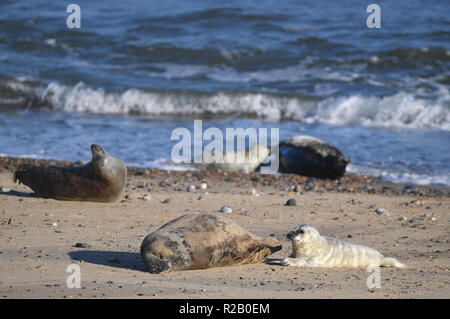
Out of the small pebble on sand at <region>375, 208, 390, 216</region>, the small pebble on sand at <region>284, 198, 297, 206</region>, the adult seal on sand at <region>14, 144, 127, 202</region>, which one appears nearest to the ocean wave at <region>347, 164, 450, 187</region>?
the small pebble on sand at <region>375, 208, 390, 216</region>

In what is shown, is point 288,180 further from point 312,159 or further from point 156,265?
point 156,265

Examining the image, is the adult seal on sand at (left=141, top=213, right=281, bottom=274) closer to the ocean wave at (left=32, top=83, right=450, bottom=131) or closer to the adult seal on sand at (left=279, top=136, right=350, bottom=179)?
the adult seal on sand at (left=279, top=136, right=350, bottom=179)

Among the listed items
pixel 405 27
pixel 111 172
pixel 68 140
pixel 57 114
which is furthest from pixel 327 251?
pixel 405 27

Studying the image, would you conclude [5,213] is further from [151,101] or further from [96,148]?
[151,101]

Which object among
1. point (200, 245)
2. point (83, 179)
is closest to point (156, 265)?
point (200, 245)

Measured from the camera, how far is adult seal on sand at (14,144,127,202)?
6117 millimetres

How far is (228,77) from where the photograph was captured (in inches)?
575

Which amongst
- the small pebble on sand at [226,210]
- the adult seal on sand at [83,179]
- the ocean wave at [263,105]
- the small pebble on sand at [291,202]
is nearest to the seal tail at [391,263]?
the small pebble on sand at [226,210]

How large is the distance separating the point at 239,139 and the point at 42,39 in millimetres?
9095

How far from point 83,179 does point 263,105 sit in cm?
711

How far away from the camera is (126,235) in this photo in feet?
17.0

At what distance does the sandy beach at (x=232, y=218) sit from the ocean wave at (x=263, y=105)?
392cm

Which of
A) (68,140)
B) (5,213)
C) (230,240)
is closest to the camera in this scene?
(230,240)

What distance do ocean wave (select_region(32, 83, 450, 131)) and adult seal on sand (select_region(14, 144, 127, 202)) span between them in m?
6.32
